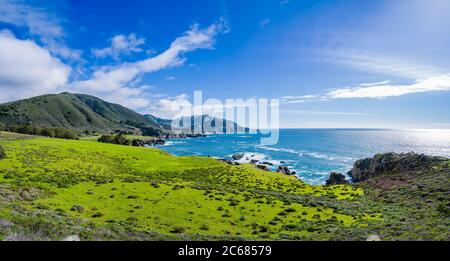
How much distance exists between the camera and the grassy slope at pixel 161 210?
19469 mm

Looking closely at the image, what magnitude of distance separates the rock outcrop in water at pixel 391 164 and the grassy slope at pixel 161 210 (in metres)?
21.7

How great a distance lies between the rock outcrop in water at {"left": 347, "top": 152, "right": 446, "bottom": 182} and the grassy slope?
21744 millimetres

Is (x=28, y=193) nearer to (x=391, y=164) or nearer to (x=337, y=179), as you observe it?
(x=337, y=179)

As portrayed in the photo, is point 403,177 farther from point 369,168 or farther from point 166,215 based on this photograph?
point 166,215

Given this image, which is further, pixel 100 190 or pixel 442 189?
pixel 442 189

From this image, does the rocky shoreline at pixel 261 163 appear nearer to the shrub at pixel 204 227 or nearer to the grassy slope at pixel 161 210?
the grassy slope at pixel 161 210

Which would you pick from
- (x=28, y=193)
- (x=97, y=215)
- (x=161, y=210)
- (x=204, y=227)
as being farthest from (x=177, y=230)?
(x=28, y=193)

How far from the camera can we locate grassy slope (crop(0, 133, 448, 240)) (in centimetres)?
1947

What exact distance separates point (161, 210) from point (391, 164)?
2662 inches
